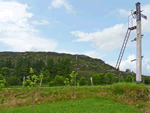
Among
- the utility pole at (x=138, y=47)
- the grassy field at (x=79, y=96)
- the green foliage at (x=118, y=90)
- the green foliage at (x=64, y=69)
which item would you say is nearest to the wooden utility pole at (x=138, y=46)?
the utility pole at (x=138, y=47)

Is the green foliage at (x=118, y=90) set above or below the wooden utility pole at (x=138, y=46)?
below

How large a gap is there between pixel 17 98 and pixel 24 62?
34961 mm

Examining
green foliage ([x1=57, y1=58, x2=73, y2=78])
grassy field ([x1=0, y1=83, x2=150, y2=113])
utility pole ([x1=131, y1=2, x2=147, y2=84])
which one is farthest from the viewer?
green foliage ([x1=57, y1=58, x2=73, y2=78])

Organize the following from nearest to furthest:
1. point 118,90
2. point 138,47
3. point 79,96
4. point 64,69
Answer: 1. point 79,96
2. point 138,47
3. point 118,90
4. point 64,69

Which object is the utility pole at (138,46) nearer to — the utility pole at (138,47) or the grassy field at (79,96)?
the utility pole at (138,47)

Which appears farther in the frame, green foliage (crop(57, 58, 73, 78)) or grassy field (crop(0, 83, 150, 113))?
green foliage (crop(57, 58, 73, 78))

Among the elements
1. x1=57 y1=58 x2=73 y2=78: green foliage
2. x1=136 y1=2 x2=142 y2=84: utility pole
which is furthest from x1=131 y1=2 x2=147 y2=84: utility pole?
x1=57 y1=58 x2=73 y2=78: green foliage

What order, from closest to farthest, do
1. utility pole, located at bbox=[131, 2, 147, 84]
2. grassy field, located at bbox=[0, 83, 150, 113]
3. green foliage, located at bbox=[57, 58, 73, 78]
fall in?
grassy field, located at bbox=[0, 83, 150, 113] < utility pole, located at bbox=[131, 2, 147, 84] < green foliage, located at bbox=[57, 58, 73, 78]

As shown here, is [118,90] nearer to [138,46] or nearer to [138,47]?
[138,47]

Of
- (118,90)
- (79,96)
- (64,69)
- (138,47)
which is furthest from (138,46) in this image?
(64,69)

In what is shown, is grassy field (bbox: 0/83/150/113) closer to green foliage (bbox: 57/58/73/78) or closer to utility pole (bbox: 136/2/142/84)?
utility pole (bbox: 136/2/142/84)

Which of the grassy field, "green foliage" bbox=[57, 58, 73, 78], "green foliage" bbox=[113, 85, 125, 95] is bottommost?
the grassy field

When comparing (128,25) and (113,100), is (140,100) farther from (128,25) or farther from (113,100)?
(128,25)

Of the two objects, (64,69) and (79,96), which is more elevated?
(64,69)
